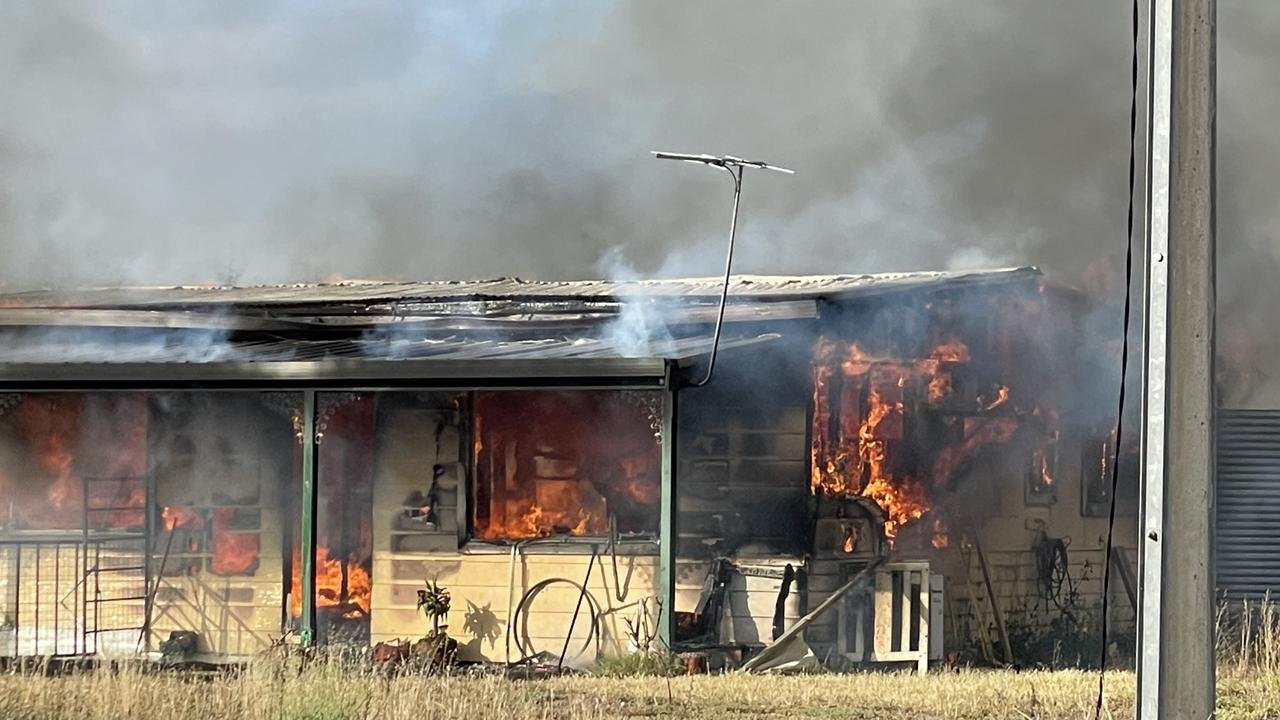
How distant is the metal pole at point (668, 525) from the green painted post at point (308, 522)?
3.02 meters

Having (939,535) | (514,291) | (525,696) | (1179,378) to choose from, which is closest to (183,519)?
(514,291)

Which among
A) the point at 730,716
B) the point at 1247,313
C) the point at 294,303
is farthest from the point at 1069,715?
the point at 1247,313

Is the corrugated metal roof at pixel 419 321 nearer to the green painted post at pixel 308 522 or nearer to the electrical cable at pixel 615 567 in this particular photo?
the green painted post at pixel 308 522

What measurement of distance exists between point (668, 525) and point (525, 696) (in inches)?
106

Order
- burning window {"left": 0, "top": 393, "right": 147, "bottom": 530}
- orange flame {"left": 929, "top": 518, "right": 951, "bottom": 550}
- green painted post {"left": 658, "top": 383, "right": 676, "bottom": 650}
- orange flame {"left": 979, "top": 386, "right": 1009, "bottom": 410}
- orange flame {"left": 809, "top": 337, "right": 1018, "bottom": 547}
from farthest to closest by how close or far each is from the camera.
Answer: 1. burning window {"left": 0, "top": 393, "right": 147, "bottom": 530}
2. orange flame {"left": 979, "top": 386, "right": 1009, "bottom": 410}
3. orange flame {"left": 929, "top": 518, "right": 951, "bottom": 550}
4. orange flame {"left": 809, "top": 337, "right": 1018, "bottom": 547}
5. green painted post {"left": 658, "top": 383, "right": 676, "bottom": 650}

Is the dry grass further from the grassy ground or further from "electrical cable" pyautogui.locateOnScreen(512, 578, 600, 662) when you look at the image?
"electrical cable" pyautogui.locateOnScreen(512, 578, 600, 662)

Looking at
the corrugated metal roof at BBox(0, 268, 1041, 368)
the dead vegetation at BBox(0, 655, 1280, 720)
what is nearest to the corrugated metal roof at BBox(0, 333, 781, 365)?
the corrugated metal roof at BBox(0, 268, 1041, 368)

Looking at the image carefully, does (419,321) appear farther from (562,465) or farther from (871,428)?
(871,428)

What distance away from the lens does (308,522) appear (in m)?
14.5

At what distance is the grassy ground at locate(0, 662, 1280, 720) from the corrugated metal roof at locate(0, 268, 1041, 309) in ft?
13.1

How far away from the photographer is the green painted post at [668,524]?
13953mm

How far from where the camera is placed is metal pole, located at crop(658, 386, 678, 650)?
14.0 meters

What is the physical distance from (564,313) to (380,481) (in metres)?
2.70

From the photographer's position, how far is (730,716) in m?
11.2
